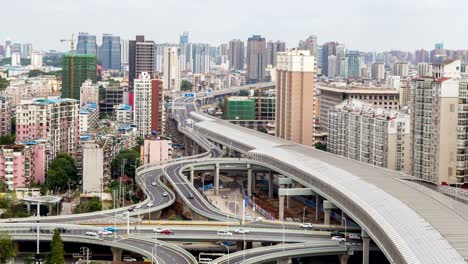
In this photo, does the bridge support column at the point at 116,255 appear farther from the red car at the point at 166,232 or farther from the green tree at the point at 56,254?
the green tree at the point at 56,254

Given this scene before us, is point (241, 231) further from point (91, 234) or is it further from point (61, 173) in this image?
point (61, 173)

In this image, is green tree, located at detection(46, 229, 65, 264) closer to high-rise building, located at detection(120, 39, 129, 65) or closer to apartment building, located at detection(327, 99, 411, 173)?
apartment building, located at detection(327, 99, 411, 173)

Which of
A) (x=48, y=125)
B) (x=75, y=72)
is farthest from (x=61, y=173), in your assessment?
(x=75, y=72)

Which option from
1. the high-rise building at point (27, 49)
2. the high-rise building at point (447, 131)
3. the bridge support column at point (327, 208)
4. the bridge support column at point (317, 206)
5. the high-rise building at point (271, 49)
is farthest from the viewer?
the high-rise building at point (27, 49)

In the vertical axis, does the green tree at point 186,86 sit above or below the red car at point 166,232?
above

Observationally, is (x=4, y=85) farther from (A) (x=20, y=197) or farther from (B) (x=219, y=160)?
(A) (x=20, y=197)

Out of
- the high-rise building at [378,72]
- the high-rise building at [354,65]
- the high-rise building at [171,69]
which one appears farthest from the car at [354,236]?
the high-rise building at [354,65]

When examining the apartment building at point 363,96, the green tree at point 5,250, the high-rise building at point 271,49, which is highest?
the high-rise building at point 271,49
